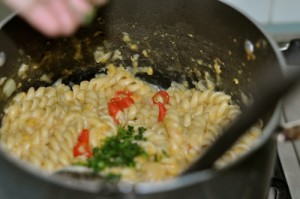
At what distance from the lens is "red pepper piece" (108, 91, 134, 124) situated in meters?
1.23

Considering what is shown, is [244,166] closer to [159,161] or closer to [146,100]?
[159,161]

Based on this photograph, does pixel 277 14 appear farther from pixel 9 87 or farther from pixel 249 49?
pixel 9 87

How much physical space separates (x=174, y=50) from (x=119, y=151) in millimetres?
337

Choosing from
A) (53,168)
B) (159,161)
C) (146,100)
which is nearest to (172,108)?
(146,100)

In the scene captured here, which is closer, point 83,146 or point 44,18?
point 44,18

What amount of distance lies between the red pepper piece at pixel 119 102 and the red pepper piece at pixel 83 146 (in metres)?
0.10

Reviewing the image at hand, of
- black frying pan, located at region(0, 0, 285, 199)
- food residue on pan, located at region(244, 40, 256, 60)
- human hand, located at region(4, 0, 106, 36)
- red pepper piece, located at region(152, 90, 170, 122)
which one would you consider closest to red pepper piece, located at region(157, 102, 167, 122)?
red pepper piece, located at region(152, 90, 170, 122)

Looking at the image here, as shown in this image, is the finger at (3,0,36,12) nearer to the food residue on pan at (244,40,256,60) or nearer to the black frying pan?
the black frying pan

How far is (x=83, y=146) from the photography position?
112cm

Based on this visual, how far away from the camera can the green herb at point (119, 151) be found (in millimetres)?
1021

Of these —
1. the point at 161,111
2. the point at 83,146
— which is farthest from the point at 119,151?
the point at 161,111

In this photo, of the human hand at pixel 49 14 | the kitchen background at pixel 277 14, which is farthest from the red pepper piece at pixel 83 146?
the kitchen background at pixel 277 14

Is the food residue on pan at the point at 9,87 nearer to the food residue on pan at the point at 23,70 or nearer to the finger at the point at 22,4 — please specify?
the food residue on pan at the point at 23,70

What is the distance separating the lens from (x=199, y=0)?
117cm
